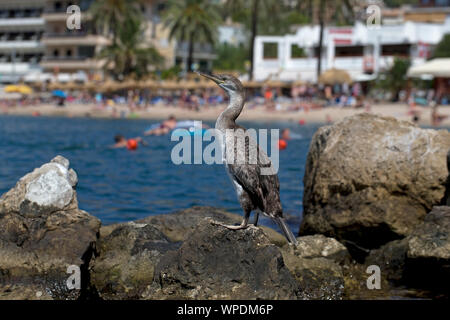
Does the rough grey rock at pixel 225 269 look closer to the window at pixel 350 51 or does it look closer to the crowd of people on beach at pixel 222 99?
the crowd of people on beach at pixel 222 99

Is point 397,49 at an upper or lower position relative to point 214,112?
upper

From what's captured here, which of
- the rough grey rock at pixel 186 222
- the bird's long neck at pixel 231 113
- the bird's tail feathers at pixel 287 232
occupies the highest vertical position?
the bird's long neck at pixel 231 113

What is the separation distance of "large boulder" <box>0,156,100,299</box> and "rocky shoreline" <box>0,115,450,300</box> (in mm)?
13

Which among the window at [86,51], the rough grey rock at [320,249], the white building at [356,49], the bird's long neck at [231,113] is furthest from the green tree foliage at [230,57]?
the bird's long neck at [231,113]

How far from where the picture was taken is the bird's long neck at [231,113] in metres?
6.45

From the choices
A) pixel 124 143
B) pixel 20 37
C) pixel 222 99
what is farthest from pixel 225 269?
pixel 20 37

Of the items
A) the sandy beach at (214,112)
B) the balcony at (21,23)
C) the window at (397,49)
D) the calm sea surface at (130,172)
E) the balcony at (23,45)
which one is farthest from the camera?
the balcony at (23,45)

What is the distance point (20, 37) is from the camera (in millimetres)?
72062

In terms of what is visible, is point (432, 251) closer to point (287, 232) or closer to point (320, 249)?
point (320, 249)

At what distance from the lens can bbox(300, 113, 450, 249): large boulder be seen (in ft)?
30.9

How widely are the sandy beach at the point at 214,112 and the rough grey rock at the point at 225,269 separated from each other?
28.2 metres

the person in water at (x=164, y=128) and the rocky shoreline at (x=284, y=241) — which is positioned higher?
the rocky shoreline at (x=284, y=241)

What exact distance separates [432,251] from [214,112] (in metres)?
33.9
